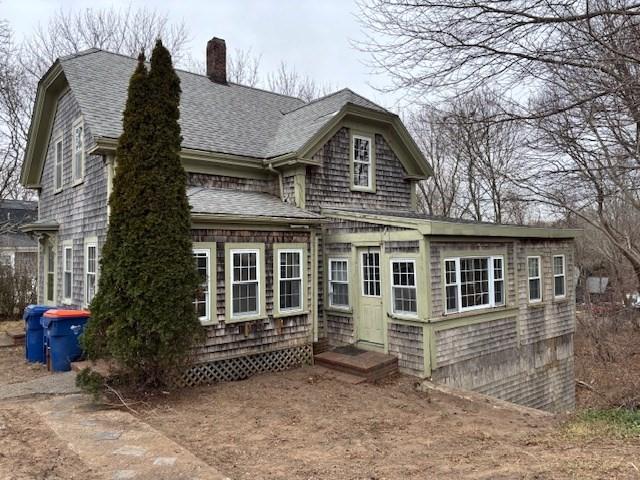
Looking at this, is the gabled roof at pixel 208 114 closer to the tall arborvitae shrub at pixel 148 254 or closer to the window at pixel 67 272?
the tall arborvitae shrub at pixel 148 254

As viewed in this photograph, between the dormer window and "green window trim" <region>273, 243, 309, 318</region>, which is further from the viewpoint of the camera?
the dormer window

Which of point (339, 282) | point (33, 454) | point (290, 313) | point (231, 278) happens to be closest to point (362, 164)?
point (339, 282)

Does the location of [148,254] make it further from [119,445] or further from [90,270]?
[90,270]

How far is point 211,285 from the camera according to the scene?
28.8 ft

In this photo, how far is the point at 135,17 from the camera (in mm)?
26453

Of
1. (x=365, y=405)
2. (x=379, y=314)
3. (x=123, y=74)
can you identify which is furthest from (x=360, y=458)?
(x=123, y=74)

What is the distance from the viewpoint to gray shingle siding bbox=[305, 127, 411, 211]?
11.5m

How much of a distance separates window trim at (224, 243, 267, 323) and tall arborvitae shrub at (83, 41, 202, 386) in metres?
1.31

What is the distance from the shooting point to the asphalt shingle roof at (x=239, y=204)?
29.5ft

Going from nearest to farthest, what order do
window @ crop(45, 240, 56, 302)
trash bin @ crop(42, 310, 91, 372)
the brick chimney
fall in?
trash bin @ crop(42, 310, 91, 372) → window @ crop(45, 240, 56, 302) → the brick chimney

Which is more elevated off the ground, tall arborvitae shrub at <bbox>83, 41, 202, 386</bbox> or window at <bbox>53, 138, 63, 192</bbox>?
window at <bbox>53, 138, 63, 192</bbox>

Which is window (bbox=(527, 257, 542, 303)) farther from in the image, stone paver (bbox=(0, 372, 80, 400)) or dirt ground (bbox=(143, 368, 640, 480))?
stone paver (bbox=(0, 372, 80, 400))

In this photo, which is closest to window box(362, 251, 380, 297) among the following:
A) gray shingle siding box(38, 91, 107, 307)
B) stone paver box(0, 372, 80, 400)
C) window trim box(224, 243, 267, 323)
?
window trim box(224, 243, 267, 323)

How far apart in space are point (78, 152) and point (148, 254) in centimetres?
545
